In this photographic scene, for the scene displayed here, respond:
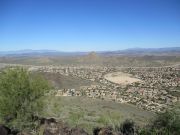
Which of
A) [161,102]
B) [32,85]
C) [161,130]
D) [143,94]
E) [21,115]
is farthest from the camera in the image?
[143,94]

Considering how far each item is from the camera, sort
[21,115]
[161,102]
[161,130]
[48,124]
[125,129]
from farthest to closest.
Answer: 1. [161,102]
2. [21,115]
3. [125,129]
4. [48,124]
5. [161,130]

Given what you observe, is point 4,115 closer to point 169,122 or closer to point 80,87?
point 169,122

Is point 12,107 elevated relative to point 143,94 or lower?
elevated

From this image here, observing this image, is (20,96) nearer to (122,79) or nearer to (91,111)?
(91,111)

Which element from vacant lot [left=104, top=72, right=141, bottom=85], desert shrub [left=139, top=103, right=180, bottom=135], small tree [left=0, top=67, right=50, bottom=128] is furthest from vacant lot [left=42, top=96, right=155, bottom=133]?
vacant lot [left=104, top=72, right=141, bottom=85]

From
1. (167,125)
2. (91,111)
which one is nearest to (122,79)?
(91,111)

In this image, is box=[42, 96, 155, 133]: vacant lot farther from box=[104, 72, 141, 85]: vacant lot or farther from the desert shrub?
box=[104, 72, 141, 85]: vacant lot

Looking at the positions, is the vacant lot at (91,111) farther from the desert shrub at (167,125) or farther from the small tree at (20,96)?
the desert shrub at (167,125)

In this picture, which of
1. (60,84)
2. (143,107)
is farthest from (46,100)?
(60,84)

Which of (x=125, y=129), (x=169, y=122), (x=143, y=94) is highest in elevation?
(x=169, y=122)
